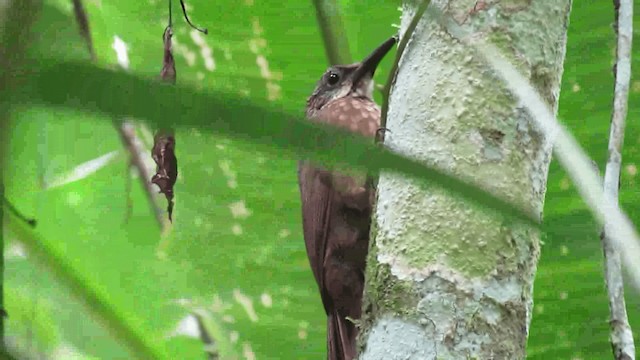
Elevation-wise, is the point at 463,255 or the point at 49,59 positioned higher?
the point at 49,59

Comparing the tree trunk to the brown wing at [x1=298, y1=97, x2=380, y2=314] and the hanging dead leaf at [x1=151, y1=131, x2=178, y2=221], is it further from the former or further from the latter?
the brown wing at [x1=298, y1=97, x2=380, y2=314]

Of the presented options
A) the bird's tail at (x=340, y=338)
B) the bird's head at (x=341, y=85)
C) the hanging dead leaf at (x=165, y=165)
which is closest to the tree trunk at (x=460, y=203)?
the hanging dead leaf at (x=165, y=165)

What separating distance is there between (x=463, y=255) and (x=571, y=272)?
1.30 m

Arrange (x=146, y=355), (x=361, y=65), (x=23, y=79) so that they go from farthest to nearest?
(x=361, y=65)
(x=146, y=355)
(x=23, y=79)

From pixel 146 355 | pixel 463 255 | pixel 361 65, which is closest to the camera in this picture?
pixel 146 355

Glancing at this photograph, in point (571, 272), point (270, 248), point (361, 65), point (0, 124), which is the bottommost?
point (270, 248)

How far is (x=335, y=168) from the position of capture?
0.74 ft

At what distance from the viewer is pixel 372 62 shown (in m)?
2.59

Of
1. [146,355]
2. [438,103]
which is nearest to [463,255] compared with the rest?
[438,103]

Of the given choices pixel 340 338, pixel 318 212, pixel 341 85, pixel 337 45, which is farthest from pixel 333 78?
pixel 340 338

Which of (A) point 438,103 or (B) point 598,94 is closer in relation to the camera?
(A) point 438,103

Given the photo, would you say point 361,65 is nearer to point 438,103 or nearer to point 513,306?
point 438,103

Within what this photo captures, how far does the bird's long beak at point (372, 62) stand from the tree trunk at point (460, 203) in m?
0.96

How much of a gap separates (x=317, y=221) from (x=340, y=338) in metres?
0.34
